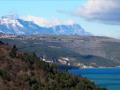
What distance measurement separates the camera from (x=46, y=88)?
7344 cm

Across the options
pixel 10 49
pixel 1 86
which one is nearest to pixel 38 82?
pixel 1 86

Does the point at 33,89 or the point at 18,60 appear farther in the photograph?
the point at 18,60

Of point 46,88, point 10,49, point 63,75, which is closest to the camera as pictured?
point 46,88

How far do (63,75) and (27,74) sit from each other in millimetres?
7671

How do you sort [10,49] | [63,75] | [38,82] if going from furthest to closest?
[10,49] → [63,75] → [38,82]

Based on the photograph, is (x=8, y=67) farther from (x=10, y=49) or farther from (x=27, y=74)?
(x=10, y=49)

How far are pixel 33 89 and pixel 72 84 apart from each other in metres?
11.0

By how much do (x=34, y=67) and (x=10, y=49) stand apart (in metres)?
7.59

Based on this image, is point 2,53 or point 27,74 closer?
point 27,74

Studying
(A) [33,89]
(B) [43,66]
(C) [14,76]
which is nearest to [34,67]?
(B) [43,66]

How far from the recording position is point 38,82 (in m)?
81.1

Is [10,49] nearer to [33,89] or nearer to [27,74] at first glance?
[27,74]

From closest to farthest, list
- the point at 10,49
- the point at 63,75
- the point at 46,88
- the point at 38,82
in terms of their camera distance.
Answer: the point at 46,88
the point at 38,82
the point at 63,75
the point at 10,49

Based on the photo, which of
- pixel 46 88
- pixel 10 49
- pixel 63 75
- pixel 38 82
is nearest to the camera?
pixel 46 88
